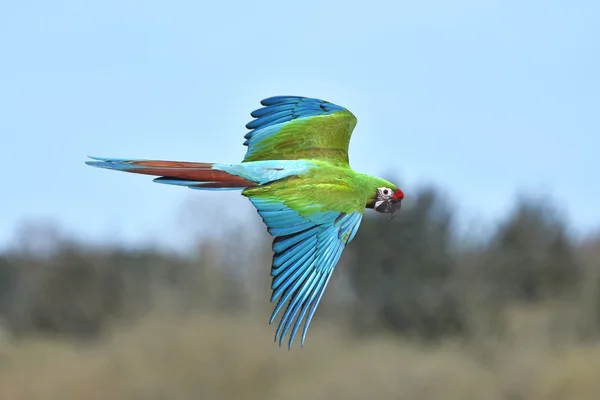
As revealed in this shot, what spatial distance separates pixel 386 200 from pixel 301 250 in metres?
0.60

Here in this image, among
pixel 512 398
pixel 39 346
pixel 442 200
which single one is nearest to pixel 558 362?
pixel 512 398

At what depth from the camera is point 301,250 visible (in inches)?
155

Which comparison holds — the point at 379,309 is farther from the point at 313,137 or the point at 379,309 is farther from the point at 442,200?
the point at 313,137

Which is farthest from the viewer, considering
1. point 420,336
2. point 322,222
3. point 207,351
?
point 420,336

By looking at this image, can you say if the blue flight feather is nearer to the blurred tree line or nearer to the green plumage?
the green plumage

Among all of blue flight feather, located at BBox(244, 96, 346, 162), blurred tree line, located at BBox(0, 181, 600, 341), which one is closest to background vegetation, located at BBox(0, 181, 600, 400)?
blurred tree line, located at BBox(0, 181, 600, 341)

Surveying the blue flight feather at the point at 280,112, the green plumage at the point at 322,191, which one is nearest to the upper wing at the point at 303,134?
the blue flight feather at the point at 280,112

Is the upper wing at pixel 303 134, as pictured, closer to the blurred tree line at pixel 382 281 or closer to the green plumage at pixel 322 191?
the green plumage at pixel 322 191

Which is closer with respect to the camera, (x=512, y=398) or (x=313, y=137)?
(x=313, y=137)

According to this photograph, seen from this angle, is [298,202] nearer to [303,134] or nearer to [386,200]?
[386,200]

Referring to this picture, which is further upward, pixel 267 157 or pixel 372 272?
pixel 267 157

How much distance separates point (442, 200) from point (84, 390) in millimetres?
6188

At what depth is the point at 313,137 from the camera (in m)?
4.65

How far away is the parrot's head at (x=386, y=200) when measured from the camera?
436 centimetres
